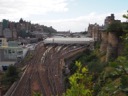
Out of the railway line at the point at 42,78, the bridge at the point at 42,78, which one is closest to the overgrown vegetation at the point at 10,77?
the bridge at the point at 42,78

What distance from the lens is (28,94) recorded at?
97.5 feet

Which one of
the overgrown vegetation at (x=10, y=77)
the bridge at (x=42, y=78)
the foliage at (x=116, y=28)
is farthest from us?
the overgrown vegetation at (x=10, y=77)

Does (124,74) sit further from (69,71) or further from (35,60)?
(35,60)

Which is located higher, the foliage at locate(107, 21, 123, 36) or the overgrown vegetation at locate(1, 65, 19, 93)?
the foliage at locate(107, 21, 123, 36)

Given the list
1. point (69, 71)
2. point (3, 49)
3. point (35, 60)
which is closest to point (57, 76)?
point (69, 71)

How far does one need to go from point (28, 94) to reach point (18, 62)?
20344 mm

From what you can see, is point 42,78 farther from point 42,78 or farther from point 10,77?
point 10,77

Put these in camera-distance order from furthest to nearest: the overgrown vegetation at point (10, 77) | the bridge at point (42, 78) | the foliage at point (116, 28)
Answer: the overgrown vegetation at point (10, 77)
the bridge at point (42, 78)
the foliage at point (116, 28)

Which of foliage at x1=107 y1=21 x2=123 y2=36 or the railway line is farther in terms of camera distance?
the railway line

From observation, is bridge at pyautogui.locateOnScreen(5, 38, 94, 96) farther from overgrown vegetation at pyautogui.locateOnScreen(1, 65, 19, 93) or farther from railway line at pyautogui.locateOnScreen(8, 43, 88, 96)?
overgrown vegetation at pyautogui.locateOnScreen(1, 65, 19, 93)

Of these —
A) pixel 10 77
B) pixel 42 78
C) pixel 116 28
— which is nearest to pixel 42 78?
pixel 42 78

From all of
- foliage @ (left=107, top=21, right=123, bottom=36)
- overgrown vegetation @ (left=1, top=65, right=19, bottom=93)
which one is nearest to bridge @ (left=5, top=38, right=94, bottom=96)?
overgrown vegetation @ (left=1, top=65, right=19, bottom=93)

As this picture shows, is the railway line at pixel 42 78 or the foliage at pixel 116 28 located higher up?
the foliage at pixel 116 28

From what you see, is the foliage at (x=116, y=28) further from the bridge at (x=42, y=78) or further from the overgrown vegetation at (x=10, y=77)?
the overgrown vegetation at (x=10, y=77)
